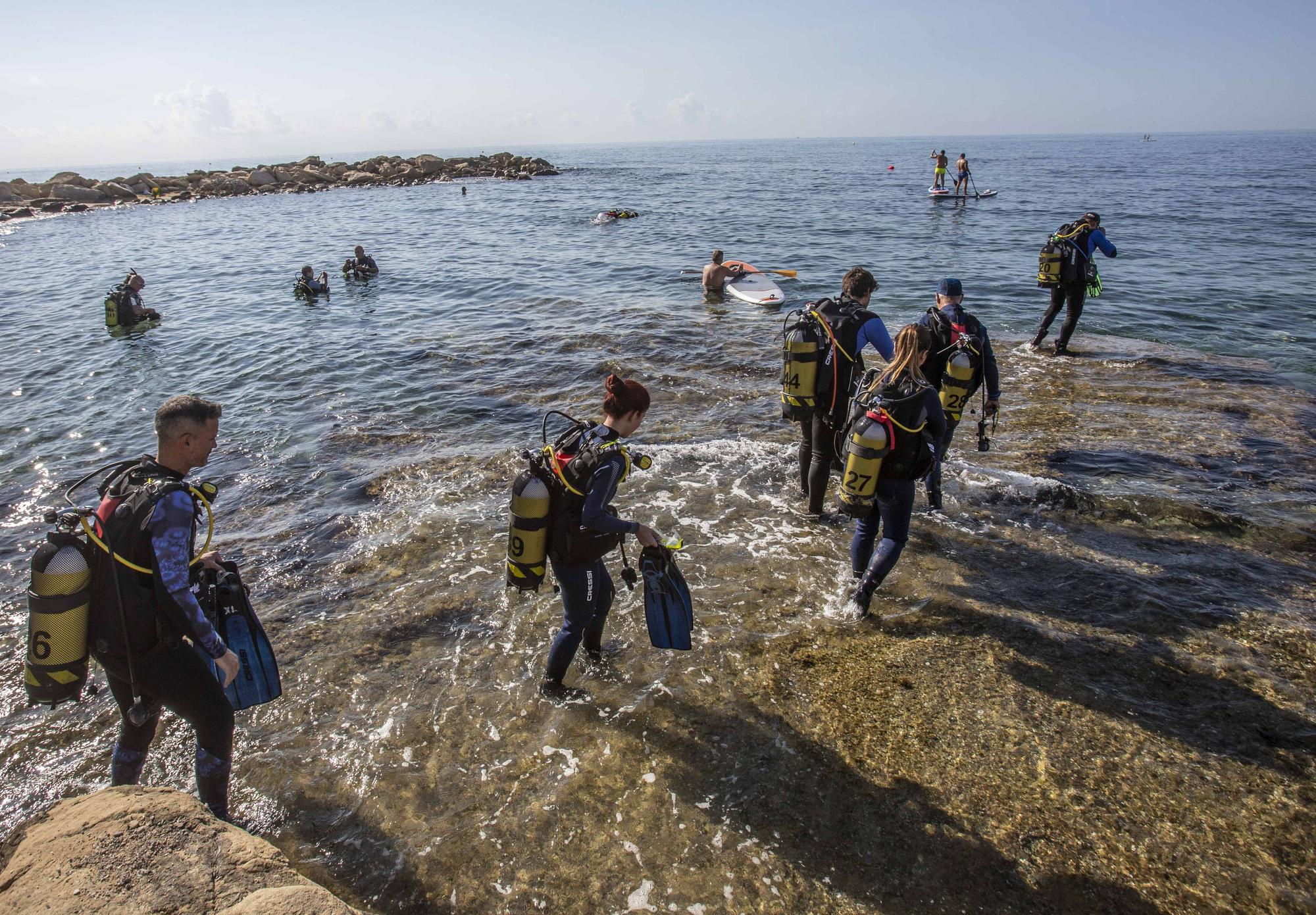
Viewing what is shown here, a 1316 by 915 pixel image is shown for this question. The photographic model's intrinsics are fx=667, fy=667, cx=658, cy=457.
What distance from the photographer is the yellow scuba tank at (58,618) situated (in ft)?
10.3

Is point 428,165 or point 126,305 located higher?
point 428,165

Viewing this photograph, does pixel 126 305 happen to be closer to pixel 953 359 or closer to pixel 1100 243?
pixel 953 359

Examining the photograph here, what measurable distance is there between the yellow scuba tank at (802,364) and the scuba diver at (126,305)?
58.1 feet

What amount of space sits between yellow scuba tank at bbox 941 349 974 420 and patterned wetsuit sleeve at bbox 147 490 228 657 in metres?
6.11

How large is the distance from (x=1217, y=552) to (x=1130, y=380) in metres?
5.81

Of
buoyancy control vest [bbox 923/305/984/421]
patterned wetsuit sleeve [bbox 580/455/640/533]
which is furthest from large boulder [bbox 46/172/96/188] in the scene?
patterned wetsuit sleeve [bbox 580/455/640/533]

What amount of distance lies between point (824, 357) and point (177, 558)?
525 cm

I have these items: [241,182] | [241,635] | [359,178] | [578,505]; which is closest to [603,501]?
[578,505]

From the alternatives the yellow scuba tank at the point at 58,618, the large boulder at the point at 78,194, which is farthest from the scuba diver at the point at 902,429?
the large boulder at the point at 78,194

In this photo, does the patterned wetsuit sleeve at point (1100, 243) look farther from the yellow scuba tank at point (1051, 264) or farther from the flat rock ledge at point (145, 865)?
the flat rock ledge at point (145, 865)

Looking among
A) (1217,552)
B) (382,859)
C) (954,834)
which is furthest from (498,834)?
(1217,552)

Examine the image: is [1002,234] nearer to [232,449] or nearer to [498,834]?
[232,449]

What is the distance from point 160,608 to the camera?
334 centimetres

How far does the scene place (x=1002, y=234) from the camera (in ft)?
86.8
